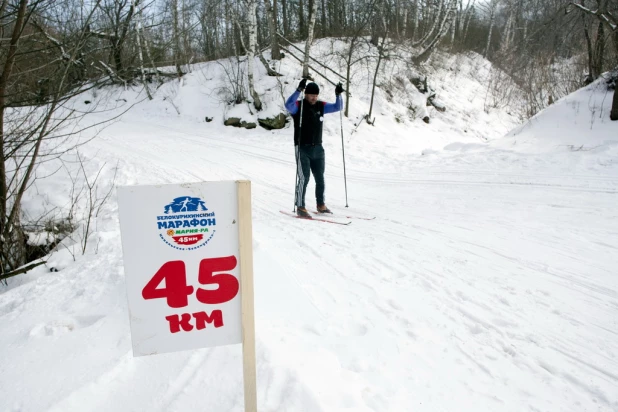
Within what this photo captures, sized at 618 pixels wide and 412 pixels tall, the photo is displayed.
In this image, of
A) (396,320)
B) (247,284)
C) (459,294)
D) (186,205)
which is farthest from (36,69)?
(459,294)

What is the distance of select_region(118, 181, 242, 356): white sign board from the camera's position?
1.72 meters

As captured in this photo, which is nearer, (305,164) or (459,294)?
(459,294)

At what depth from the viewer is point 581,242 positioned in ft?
14.8

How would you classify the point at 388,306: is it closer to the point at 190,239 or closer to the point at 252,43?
the point at 190,239

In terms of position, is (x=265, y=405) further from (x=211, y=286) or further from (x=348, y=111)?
(x=348, y=111)

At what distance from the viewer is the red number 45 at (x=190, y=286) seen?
179 centimetres

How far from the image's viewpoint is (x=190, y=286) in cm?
181

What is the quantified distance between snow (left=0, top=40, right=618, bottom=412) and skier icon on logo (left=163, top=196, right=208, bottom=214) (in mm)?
1228

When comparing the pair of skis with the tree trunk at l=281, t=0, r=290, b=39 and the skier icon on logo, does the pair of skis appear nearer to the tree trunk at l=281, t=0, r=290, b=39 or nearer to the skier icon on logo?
the skier icon on logo

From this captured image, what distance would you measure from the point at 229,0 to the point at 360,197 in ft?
41.1

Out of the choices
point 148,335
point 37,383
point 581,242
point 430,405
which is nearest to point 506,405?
point 430,405

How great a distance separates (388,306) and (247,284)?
5.80ft

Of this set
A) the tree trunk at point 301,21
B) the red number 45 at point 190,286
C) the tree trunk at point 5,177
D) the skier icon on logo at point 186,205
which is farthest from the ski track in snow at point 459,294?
the tree trunk at point 301,21

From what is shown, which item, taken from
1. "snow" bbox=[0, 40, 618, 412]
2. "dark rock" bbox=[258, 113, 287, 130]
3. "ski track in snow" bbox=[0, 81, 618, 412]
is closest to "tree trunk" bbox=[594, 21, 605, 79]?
"snow" bbox=[0, 40, 618, 412]
